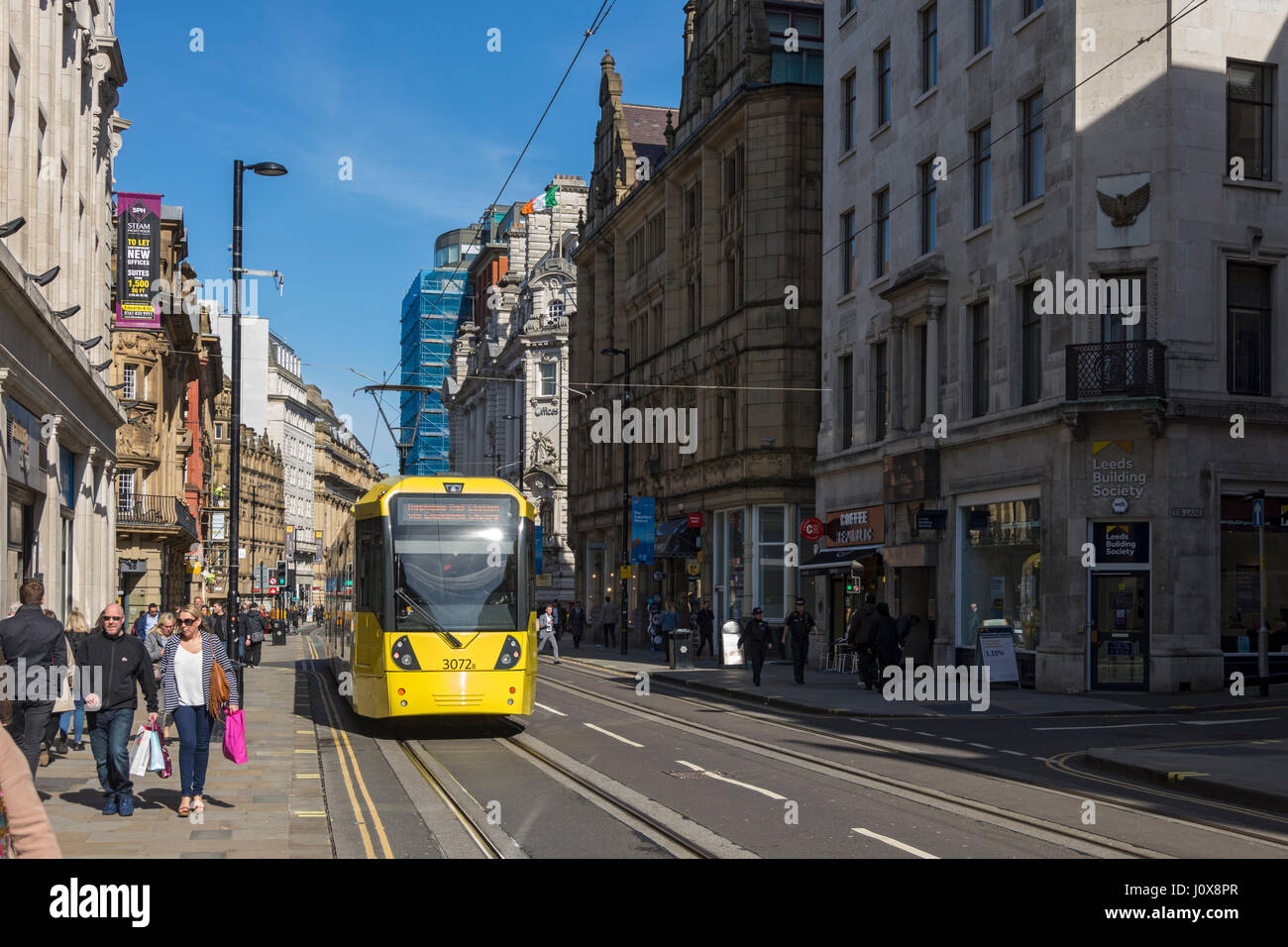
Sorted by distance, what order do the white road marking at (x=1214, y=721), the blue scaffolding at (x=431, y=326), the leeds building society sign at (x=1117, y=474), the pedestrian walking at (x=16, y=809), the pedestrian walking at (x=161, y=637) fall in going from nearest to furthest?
1. the pedestrian walking at (x=16, y=809)
2. the pedestrian walking at (x=161, y=637)
3. the white road marking at (x=1214, y=721)
4. the leeds building society sign at (x=1117, y=474)
5. the blue scaffolding at (x=431, y=326)

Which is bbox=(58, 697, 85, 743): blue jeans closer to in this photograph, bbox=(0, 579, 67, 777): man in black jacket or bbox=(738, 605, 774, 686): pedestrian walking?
bbox=(0, 579, 67, 777): man in black jacket

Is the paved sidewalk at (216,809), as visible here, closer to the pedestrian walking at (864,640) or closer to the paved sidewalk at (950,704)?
the paved sidewalk at (950,704)

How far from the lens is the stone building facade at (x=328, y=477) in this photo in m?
161

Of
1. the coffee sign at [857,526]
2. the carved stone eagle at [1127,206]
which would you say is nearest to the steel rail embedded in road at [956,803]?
the carved stone eagle at [1127,206]

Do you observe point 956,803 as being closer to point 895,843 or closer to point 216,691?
point 895,843

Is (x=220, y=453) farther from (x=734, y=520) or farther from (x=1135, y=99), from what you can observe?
(x=1135, y=99)

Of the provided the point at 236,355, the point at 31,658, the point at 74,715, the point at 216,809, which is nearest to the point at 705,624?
the point at 236,355

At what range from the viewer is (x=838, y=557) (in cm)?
3762

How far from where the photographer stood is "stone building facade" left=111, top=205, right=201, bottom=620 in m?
56.3

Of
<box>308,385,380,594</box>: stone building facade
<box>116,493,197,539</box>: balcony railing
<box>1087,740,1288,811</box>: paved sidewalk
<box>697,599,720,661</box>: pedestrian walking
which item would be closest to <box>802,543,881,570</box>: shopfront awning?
<box>697,599,720,661</box>: pedestrian walking

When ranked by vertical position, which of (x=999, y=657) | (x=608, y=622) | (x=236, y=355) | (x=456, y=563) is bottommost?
(x=608, y=622)

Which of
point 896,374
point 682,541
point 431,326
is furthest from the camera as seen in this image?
point 431,326

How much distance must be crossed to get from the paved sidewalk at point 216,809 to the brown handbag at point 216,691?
871mm

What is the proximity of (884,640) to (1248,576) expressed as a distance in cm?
692
